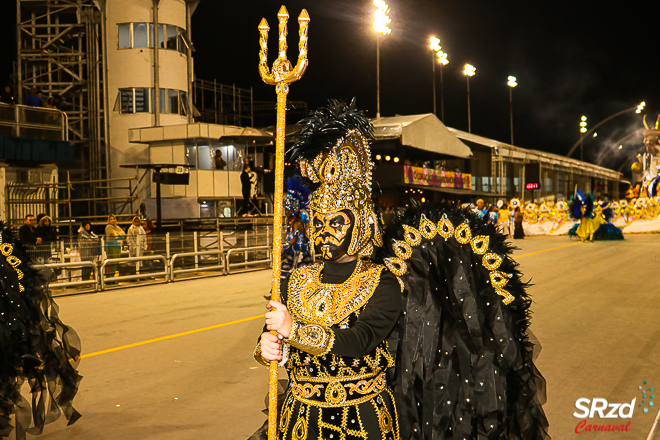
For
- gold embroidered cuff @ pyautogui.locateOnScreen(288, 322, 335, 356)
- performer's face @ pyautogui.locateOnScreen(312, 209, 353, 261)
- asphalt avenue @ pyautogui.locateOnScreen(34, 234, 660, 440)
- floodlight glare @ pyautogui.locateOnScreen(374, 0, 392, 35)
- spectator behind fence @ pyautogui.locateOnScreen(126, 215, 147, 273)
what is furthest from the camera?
floodlight glare @ pyautogui.locateOnScreen(374, 0, 392, 35)

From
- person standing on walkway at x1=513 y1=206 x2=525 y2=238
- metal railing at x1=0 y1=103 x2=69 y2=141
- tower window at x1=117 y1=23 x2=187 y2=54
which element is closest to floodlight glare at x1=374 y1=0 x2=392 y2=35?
tower window at x1=117 y1=23 x2=187 y2=54

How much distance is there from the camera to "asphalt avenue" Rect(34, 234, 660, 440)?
16.6 feet

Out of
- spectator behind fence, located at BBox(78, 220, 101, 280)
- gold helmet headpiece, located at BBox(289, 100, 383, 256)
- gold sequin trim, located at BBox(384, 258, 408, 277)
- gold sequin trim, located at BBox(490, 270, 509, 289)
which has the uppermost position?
gold helmet headpiece, located at BBox(289, 100, 383, 256)

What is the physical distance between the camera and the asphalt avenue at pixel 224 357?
16.6 feet

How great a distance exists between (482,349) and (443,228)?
668mm

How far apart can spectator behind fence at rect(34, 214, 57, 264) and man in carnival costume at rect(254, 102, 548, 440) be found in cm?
1148

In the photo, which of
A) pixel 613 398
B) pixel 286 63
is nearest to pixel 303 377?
pixel 286 63

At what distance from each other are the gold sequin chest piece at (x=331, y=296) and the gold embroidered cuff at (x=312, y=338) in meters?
0.18

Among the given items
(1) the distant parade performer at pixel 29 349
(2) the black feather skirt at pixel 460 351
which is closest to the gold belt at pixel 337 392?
(2) the black feather skirt at pixel 460 351

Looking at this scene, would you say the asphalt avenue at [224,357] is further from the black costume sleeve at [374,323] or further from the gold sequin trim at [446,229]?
the black costume sleeve at [374,323]

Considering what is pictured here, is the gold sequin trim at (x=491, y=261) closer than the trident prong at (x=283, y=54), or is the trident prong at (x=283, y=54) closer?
the trident prong at (x=283, y=54)

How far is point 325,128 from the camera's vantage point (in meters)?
2.69

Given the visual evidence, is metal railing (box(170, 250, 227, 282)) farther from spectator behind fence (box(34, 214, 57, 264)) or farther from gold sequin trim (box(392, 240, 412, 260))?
gold sequin trim (box(392, 240, 412, 260))

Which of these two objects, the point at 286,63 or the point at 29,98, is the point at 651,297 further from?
the point at 29,98
